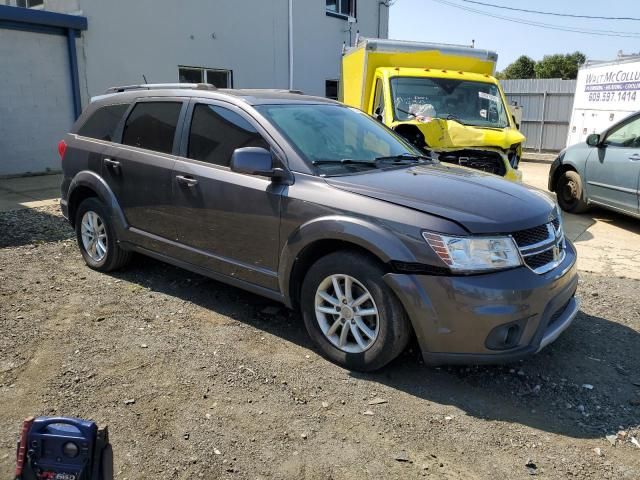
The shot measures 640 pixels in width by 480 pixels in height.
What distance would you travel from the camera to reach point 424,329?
320cm

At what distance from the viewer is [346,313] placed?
3527 millimetres

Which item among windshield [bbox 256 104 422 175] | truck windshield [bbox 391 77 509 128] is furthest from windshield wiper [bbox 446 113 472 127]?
windshield [bbox 256 104 422 175]

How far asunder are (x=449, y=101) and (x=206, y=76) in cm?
735

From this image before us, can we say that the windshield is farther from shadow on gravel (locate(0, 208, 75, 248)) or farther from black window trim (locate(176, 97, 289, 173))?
shadow on gravel (locate(0, 208, 75, 248))

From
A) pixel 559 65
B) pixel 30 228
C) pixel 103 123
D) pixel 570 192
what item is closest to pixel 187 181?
pixel 103 123

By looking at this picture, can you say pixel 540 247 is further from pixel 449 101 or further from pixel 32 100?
pixel 32 100

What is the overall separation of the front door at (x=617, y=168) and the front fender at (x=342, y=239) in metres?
5.26

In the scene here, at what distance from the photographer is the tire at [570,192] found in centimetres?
834

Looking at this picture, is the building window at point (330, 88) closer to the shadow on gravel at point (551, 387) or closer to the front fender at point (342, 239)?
the front fender at point (342, 239)

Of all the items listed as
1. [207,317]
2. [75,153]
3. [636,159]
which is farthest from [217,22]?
[207,317]

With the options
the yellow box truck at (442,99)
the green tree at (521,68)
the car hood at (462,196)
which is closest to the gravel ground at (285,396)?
the car hood at (462,196)

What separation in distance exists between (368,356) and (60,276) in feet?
11.1

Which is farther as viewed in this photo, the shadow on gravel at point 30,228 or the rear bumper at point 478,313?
the shadow on gravel at point 30,228

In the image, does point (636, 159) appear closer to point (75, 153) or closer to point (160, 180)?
point (160, 180)
